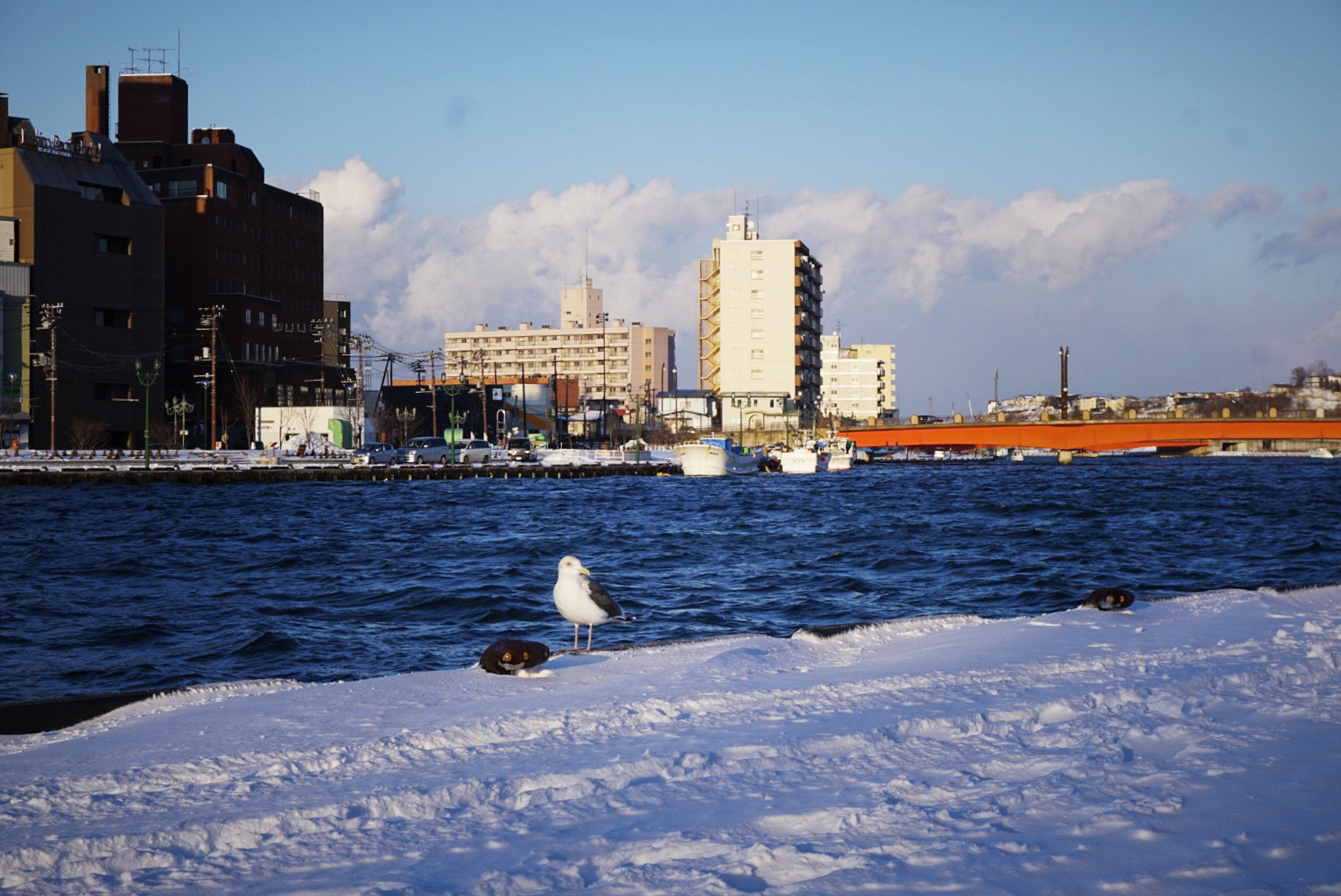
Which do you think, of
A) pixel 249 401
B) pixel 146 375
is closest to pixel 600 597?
pixel 146 375

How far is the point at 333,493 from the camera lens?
50031 millimetres

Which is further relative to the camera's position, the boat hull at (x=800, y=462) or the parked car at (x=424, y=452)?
the boat hull at (x=800, y=462)

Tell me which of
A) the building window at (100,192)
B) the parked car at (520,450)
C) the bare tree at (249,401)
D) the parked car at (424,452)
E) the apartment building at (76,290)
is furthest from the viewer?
the bare tree at (249,401)

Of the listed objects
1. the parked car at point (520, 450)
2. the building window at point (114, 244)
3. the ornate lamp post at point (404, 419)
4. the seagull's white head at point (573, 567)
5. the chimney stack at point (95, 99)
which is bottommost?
the seagull's white head at point (573, 567)

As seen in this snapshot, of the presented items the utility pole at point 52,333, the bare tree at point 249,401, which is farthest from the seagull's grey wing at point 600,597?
the bare tree at point 249,401

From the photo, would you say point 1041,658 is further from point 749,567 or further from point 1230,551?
point 1230,551

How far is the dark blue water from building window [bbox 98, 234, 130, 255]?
2434cm

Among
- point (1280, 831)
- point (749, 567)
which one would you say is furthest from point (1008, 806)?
point (749, 567)

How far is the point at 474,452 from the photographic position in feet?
234

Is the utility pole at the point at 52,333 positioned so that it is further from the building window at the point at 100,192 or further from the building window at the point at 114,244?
the building window at the point at 100,192

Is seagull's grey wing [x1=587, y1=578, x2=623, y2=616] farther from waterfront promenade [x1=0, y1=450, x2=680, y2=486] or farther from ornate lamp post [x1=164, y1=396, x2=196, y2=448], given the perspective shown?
ornate lamp post [x1=164, y1=396, x2=196, y2=448]

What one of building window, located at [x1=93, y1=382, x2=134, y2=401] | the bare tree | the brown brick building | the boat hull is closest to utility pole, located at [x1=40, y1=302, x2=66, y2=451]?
building window, located at [x1=93, y1=382, x2=134, y2=401]

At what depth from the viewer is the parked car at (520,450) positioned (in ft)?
246

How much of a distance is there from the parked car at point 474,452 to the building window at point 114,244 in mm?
23175
